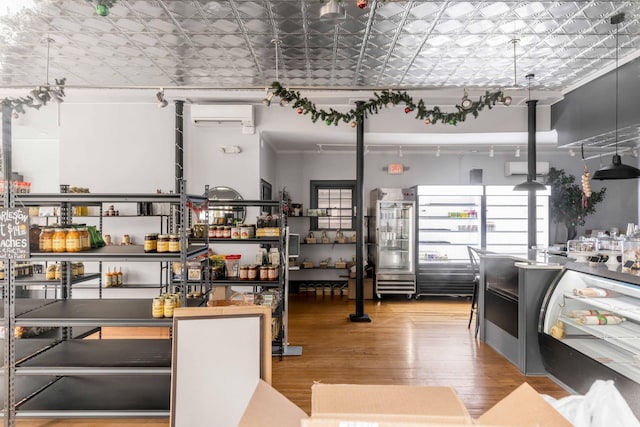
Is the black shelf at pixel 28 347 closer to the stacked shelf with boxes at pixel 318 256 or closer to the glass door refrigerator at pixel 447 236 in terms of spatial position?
the stacked shelf with boxes at pixel 318 256

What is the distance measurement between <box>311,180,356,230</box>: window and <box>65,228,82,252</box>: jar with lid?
5.57 meters

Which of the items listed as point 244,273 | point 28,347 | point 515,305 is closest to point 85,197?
point 28,347

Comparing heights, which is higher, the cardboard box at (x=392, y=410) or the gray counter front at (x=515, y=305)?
the cardboard box at (x=392, y=410)

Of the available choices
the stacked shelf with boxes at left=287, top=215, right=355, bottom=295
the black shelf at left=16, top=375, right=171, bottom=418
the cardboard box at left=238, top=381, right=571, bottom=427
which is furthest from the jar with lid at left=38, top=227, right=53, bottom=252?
the stacked shelf with boxes at left=287, top=215, right=355, bottom=295

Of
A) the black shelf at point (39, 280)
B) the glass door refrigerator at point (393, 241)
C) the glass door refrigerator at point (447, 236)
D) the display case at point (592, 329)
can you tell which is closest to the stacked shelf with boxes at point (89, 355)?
the black shelf at point (39, 280)

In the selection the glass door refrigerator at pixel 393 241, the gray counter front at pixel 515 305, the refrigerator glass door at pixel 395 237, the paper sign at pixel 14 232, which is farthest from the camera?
the refrigerator glass door at pixel 395 237

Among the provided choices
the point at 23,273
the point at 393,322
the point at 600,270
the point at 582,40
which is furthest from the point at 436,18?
the point at 23,273

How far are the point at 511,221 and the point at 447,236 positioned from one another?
1.29 metres

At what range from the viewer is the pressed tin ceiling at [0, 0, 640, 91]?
11.3 feet

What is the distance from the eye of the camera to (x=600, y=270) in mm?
3041

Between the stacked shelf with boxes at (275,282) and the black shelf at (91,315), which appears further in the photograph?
the stacked shelf with boxes at (275,282)

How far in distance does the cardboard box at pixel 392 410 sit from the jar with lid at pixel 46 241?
2378 millimetres

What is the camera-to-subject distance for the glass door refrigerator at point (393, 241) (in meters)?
7.25

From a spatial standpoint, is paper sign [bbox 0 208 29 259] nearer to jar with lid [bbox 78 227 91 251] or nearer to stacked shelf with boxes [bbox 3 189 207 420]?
stacked shelf with boxes [bbox 3 189 207 420]
